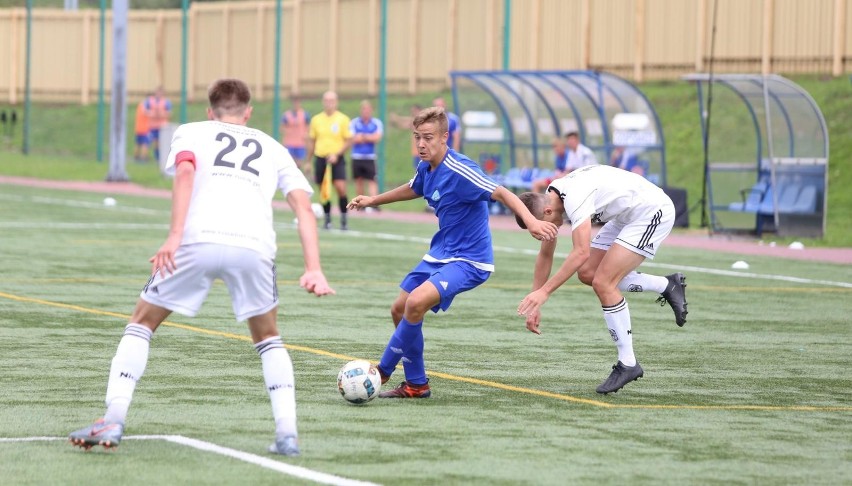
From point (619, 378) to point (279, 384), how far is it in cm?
317

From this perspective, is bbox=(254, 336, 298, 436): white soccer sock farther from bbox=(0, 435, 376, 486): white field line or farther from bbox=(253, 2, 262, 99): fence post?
bbox=(253, 2, 262, 99): fence post

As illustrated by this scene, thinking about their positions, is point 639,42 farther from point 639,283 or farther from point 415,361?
point 415,361

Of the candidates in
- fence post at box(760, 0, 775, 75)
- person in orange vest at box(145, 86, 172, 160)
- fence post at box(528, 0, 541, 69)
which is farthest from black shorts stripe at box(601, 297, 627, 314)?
person in orange vest at box(145, 86, 172, 160)

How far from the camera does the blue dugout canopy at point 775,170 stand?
26.4 meters

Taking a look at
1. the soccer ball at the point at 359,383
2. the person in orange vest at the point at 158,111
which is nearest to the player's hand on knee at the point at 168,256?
the soccer ball at the point at 359,383

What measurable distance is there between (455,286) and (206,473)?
9.08ft

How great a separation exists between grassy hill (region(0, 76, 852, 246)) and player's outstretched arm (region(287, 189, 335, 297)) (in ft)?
62.8

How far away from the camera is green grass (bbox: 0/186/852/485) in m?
7.77

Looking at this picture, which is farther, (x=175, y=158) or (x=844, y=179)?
(x=844, y=179)

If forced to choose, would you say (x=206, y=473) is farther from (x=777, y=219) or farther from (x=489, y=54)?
(x=489, y=54)

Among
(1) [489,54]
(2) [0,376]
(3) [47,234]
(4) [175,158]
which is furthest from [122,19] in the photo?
(4) [175,158]

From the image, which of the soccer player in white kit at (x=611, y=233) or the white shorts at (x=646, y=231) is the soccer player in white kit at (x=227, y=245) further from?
A: the white shorts at (x=646, y=231)

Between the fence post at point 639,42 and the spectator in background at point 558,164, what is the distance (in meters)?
9.09

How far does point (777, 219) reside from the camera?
26406mm
